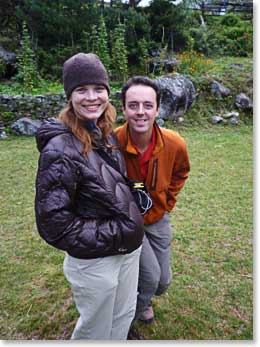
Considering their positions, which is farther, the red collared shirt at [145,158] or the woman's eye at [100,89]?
the red collared shirt at [145,158]

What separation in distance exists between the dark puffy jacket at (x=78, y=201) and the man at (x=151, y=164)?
372mm

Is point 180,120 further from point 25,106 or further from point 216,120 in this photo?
point 25,106

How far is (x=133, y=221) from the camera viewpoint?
152 centimetres

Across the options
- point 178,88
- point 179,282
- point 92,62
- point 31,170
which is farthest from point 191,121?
point 92,62

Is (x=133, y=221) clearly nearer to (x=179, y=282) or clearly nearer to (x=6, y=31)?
(x=179, y=282)

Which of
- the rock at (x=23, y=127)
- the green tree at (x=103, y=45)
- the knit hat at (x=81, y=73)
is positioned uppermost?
the green tree at (x=103, y=45)

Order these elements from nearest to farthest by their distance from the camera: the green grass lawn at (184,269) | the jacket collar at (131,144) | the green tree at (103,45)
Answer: the jacket collar at (131,144)
the green grass lawn at (184,269)
the green tree at (103,45)

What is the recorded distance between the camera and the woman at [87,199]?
4.41ft

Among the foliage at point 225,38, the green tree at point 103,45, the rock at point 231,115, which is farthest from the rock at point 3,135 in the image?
the foliage at point 225,38

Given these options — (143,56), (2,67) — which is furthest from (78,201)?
(143,56)

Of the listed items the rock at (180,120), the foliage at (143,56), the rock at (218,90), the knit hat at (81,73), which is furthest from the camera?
the foliage at (143,56)

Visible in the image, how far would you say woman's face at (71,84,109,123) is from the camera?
1461mm

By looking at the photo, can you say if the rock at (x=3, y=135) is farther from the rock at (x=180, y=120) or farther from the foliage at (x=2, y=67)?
the rock at (x=180, y=120)

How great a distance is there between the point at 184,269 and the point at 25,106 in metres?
5.75
